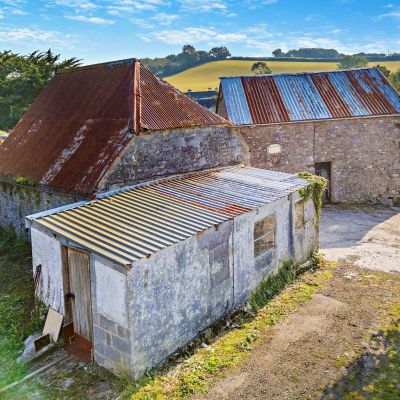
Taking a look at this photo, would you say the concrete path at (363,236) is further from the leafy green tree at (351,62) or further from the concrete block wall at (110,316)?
the leafy green tree at (351,62)

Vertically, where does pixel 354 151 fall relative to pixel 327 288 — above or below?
above

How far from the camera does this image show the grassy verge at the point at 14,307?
7559 mm

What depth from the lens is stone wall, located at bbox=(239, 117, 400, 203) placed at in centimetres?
1980

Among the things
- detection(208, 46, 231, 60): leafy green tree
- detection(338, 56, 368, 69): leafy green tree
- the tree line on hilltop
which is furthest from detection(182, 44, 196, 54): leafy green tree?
the tree line on hilltop

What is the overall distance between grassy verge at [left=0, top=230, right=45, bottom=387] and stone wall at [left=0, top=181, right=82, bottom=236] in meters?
0.70

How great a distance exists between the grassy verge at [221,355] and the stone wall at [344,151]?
33.0 ft

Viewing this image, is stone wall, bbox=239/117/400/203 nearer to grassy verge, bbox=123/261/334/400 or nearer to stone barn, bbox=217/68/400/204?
stone barn, bbox=217/68/400/204

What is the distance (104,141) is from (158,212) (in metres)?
3.18

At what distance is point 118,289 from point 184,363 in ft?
6.09

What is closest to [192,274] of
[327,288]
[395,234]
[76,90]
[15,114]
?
[327,288]

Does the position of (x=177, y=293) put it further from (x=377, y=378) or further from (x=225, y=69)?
(x=225, y=69)

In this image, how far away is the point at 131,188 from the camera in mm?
10367

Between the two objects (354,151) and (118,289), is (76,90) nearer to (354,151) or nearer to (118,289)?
(118,289)

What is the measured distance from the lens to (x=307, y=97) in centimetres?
2106
